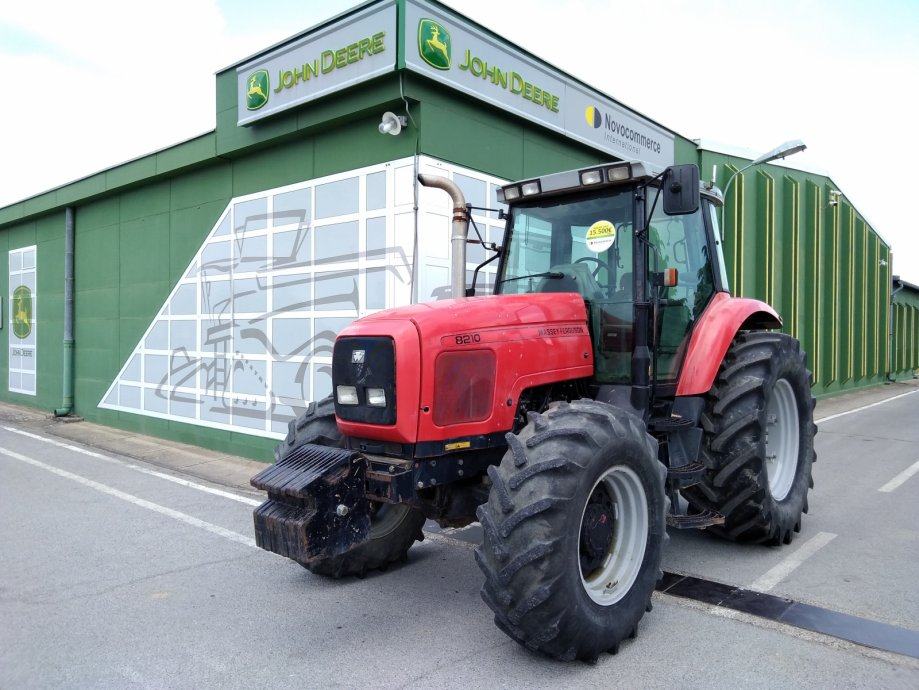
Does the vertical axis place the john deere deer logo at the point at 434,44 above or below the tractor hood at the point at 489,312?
above

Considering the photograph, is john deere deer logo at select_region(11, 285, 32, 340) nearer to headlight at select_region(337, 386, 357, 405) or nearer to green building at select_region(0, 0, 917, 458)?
green building at select_region(0, 0, 917, 458)

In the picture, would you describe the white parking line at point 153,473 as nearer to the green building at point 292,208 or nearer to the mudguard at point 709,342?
the green building at point 292,208

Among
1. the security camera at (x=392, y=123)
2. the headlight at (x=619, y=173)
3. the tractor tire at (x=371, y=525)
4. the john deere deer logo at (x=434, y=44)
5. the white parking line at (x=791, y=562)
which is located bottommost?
the white parking line at (x=791, y=562)

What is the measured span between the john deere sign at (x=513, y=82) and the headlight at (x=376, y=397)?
4567 millimetres

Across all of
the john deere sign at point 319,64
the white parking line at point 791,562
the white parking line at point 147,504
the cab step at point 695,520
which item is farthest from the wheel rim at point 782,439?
the john deere sign at point 319,64

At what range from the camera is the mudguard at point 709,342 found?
491cm

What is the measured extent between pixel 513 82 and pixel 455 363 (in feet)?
18.9

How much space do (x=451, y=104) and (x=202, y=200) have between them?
4.50 m

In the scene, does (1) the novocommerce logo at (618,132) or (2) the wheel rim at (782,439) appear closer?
(2) the wheel rim at (782,439)

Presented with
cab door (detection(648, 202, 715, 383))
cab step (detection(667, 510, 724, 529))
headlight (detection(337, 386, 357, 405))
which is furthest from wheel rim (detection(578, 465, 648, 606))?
headlight (detection(337, 386, 357, 405))

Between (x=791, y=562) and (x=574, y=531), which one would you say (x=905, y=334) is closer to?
(x=791, y=562)

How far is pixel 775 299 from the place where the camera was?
17.5 m

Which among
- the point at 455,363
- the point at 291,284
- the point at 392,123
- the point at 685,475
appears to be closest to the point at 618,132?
the point at 392,123

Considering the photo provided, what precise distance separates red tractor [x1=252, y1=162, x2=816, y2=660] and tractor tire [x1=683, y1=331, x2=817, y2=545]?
16 mm
